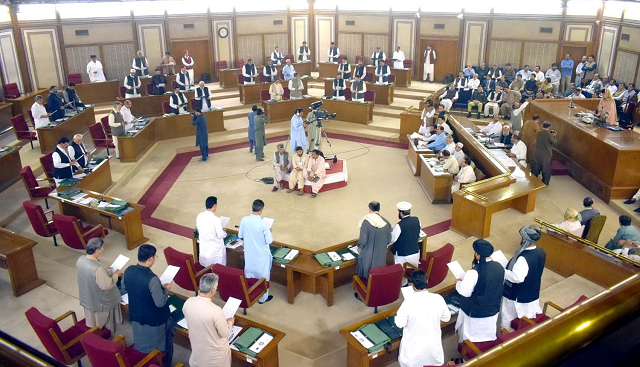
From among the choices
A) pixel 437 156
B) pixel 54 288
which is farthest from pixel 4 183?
pixel 437 156

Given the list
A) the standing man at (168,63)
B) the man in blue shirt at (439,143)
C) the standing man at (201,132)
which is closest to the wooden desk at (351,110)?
the man in blue shirt at (439,143)

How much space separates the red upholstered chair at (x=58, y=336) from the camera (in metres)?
5.22

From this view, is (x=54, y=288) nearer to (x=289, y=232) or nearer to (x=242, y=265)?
(x=242, y=265)

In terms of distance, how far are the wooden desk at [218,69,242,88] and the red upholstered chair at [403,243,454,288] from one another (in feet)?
46.3

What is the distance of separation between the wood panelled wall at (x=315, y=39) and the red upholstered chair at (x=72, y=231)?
10.0 meters

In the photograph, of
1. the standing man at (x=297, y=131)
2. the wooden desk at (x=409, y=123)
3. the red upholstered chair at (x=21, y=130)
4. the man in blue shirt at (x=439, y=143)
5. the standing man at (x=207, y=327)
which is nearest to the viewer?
the standing man at (x=207, y=327)

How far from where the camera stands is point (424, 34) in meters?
20.6

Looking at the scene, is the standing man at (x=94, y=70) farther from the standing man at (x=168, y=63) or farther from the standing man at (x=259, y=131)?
the standing man at (x=259, y=131)

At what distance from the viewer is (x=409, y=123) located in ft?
47.0

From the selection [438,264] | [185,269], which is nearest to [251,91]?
[185,269]

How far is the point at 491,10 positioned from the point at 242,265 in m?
15.7

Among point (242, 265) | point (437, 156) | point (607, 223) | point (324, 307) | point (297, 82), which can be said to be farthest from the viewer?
point (297, 82)

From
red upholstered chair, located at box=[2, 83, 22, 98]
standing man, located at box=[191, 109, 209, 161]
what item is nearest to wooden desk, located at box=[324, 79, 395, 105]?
standing man, located at box=[191, 109, 209, 161]

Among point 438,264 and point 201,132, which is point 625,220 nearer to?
point 438,264
